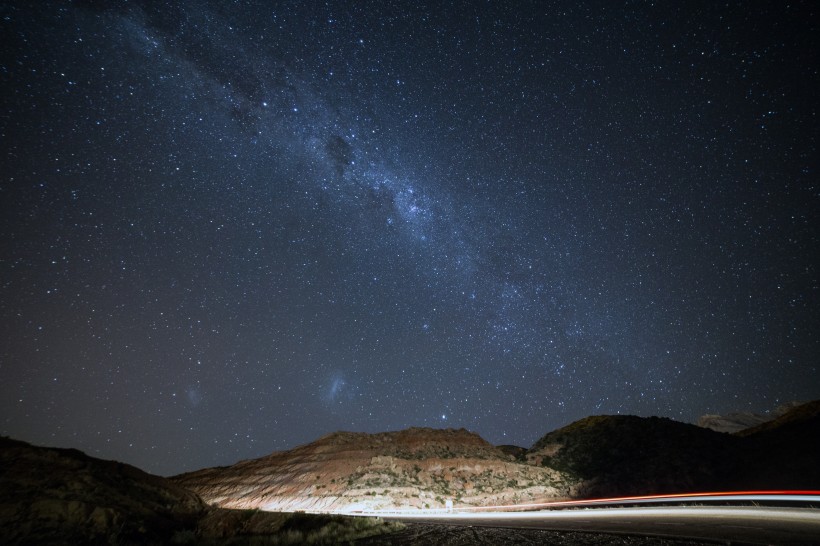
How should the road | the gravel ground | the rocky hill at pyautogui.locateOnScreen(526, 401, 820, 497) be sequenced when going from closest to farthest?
the gravel ground < the road < the rocky hill at pyautogui.locateOnScreen(526, 401, 820, 497)

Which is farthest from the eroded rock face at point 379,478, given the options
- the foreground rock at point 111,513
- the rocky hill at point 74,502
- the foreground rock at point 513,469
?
the rocky hill at point 74,502

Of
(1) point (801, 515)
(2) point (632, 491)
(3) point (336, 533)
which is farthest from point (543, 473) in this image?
(3) point (336, 533)

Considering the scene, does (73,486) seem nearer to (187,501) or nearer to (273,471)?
(187,501)

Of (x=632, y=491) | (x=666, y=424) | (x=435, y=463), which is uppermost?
(x=666, y=424)

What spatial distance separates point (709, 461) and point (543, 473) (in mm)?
20311

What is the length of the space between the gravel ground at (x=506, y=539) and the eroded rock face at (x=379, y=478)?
26.8m

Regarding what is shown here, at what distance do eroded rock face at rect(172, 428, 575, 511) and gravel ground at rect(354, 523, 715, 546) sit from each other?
87.8ft

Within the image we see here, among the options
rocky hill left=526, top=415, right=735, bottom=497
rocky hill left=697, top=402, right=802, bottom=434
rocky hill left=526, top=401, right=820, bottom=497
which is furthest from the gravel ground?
rocky hill left=697, top=402, right=802, bottom=434

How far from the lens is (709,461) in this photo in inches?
1807

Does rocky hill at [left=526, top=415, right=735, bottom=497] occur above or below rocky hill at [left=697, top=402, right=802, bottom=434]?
below

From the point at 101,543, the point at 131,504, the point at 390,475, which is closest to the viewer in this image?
the point at 101,543

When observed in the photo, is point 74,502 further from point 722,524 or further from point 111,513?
point 722,524

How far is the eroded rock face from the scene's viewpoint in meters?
38.5

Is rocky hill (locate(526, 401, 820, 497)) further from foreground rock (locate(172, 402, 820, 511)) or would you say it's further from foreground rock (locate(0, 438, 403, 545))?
foreground rock (locate(0, 438, 403, 545))
